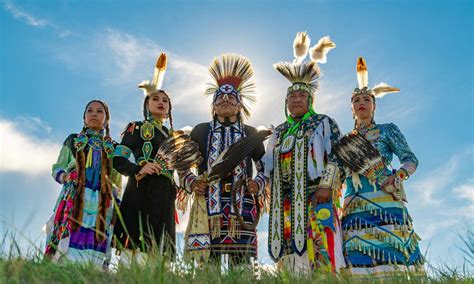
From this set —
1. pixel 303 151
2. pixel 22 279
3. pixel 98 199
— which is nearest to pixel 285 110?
pixel 303 151

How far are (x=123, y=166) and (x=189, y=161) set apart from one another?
2.09ft

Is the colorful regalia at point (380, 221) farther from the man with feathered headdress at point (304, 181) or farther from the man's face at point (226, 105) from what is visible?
the man's face at point (226, 105)

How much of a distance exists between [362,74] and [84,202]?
3.30m

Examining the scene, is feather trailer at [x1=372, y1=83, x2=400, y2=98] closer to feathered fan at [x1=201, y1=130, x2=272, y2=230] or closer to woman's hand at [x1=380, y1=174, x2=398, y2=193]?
woman's hand at [x1=380, y1=174, x2=398, y2=193]

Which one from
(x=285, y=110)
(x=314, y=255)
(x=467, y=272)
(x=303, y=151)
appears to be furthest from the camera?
(x=285, y=110)

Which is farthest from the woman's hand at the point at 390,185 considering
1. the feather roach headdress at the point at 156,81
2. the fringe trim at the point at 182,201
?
the feather roach headdress at the point at 156,81

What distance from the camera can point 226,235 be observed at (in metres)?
4.97

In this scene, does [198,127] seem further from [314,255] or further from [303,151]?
[314,255]

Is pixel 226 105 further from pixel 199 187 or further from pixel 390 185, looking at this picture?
pixel 390 185

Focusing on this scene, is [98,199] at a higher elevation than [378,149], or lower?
lower

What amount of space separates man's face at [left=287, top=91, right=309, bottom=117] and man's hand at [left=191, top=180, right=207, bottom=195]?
115 cm

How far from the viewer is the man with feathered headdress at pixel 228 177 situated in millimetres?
4969

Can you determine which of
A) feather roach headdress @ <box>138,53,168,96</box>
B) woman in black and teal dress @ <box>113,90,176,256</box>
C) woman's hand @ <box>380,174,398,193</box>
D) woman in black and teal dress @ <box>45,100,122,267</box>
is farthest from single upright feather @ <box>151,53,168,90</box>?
woman's hand @ <box>380,174,398,193</box>

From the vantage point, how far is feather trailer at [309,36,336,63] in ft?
19.4
